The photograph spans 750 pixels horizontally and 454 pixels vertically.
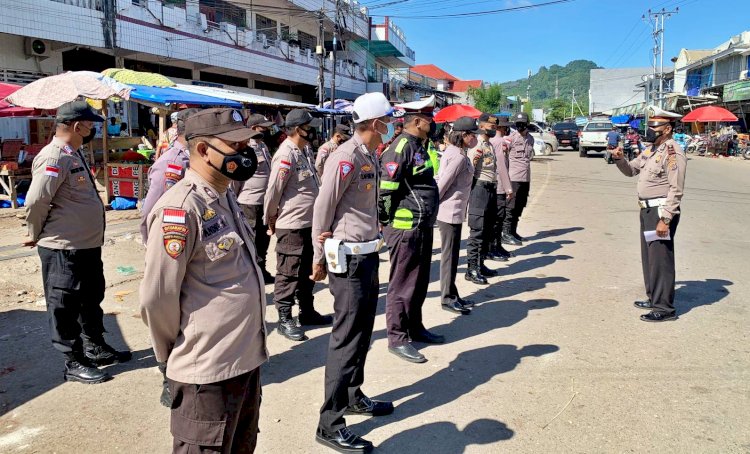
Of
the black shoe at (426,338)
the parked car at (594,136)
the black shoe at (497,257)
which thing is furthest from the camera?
the parked car at (594,136)

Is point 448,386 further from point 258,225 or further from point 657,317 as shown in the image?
point 258,225

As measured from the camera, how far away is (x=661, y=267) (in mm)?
5148

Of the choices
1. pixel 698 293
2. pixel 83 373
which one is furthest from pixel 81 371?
pixel 698 293

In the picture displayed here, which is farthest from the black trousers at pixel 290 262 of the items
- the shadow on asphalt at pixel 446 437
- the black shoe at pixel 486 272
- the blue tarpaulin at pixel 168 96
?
the blue tarpaulin at pixel 168 96

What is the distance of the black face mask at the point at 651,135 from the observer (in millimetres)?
5137

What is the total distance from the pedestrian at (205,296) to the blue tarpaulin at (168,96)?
31.4ft

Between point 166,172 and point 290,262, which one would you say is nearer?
point 166,172

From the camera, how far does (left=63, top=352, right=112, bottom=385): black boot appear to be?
3.84 metres

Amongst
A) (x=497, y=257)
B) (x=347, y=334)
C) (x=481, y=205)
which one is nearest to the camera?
(x=347, y=334)

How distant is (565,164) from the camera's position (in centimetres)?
2416

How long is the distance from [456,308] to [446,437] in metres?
2.25

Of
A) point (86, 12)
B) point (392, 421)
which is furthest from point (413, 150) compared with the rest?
point (86, 12)

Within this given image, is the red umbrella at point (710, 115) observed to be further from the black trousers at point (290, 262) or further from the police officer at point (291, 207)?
the black trousers at point (290, 262)

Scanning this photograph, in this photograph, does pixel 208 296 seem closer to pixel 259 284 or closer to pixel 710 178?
pixel 259 284
